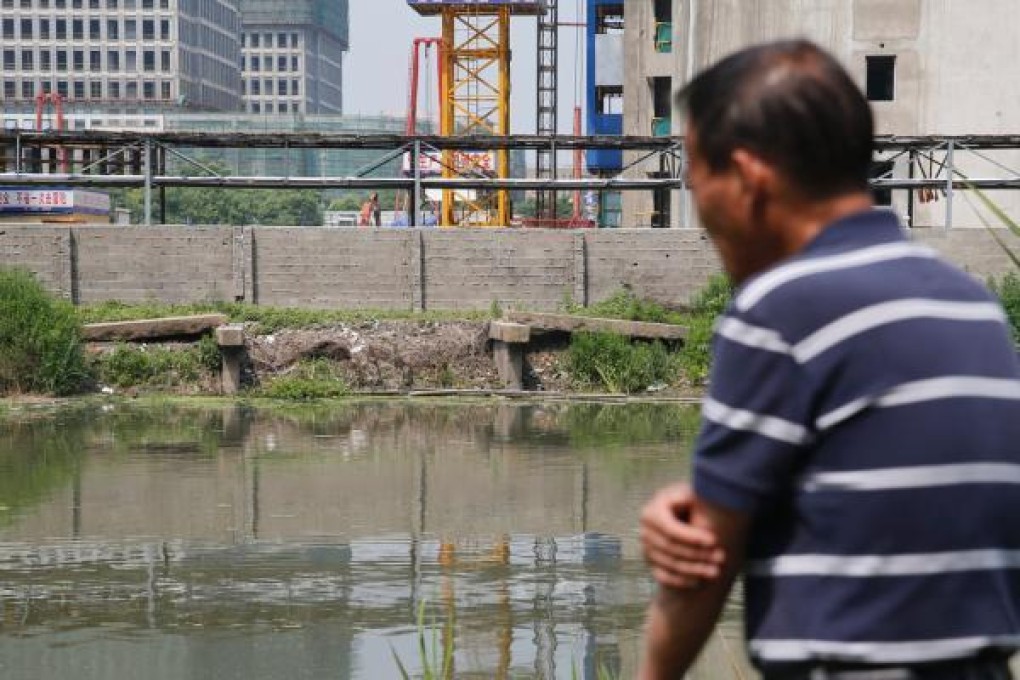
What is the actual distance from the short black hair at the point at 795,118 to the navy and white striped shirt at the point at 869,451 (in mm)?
138

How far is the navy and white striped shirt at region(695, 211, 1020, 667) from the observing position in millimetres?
2088

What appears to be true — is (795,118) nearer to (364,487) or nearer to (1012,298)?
(364,487)

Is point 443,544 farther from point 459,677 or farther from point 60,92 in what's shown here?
point 60,92

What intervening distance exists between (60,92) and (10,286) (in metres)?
121

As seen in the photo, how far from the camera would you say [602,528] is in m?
11.2

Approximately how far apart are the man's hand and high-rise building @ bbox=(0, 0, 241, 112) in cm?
13498

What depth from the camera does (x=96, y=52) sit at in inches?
5330

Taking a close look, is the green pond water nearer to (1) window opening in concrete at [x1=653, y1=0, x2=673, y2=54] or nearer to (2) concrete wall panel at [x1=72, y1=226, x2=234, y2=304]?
(2) concrete wall panel at [x1=72, y1=226, x2=234, y2=304]

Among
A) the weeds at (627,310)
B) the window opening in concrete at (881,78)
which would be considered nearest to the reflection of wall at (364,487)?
the weeds at (627,310)

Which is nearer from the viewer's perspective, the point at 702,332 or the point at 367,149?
the point at 702,332

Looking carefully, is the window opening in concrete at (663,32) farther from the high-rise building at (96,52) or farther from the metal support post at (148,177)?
the high-rise building at (96,52)

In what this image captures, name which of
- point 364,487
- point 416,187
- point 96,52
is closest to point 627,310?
point 416,187

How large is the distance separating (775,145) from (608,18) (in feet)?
202

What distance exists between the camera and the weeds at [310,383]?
19.4 m
